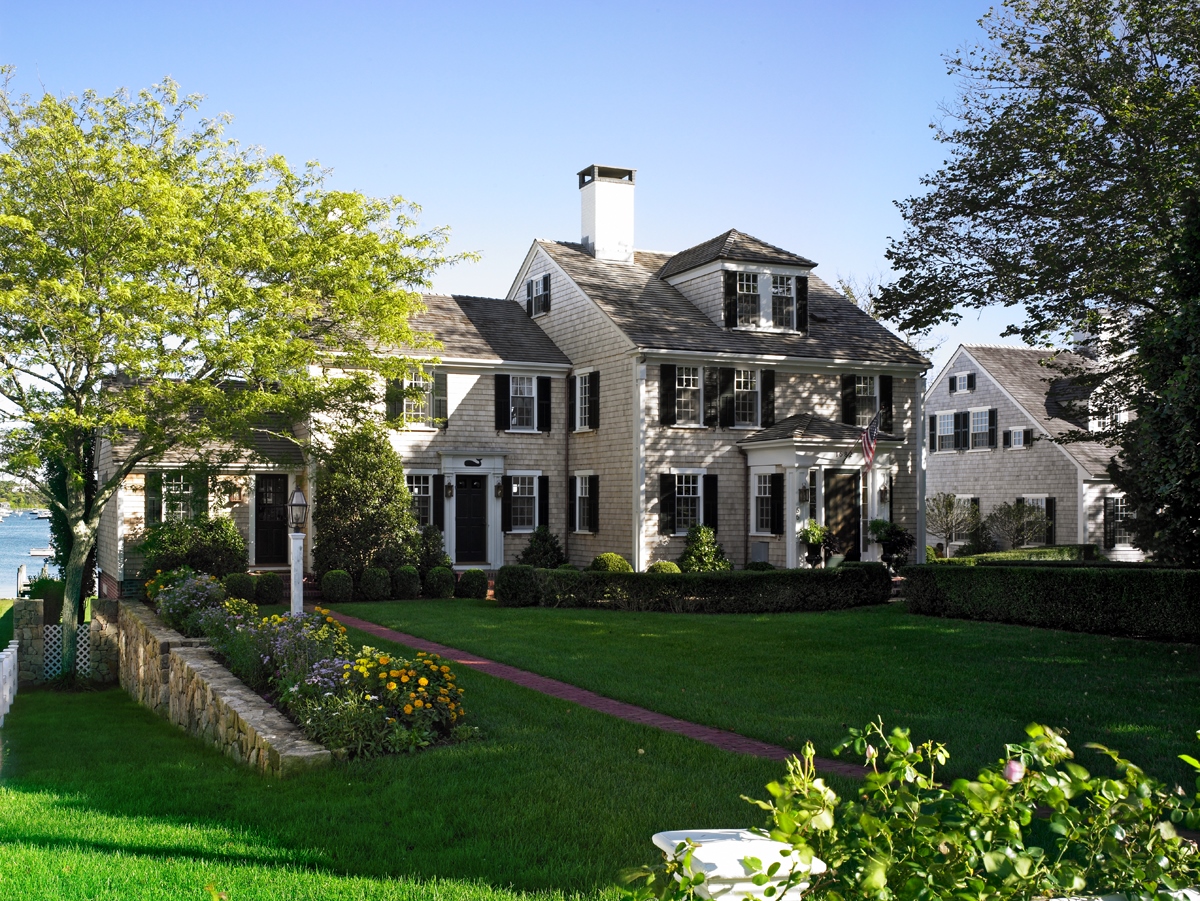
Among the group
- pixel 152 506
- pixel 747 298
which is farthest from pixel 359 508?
pixel 747 298

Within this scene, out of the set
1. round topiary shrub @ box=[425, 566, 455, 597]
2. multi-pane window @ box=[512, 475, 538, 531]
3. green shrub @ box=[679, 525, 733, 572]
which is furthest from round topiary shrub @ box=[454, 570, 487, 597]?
green shrub @ box=[679, 525, 733, 572]

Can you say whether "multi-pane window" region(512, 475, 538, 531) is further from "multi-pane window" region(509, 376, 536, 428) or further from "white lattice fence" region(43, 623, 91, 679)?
"white lattice fence" region(43, 623, 91, 679)

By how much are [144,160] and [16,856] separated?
1387cm

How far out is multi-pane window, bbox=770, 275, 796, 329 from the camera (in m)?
25.8

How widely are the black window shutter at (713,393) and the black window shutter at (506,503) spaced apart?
5.17m

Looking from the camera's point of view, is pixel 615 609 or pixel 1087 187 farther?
pixel 615 609

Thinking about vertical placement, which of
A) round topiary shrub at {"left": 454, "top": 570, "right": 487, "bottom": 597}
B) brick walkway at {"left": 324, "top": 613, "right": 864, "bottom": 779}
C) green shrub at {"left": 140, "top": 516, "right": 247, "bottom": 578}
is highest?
green shrub at {"left": 140, "top": 516, "right": 247, "bottom": 578}

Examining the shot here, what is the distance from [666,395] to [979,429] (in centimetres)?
1700

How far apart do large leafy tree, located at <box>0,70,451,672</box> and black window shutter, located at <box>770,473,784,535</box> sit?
383 inches

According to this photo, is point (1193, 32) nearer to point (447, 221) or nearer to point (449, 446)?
point (447, 221)

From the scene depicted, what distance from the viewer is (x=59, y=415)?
16.0 m

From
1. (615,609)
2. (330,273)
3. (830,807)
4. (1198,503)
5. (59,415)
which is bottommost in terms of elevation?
(615,609)

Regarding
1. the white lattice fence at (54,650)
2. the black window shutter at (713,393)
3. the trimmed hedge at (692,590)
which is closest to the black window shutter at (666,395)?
the black window shutter at (713,393)

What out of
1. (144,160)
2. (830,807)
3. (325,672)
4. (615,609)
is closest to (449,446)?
(615,609)
